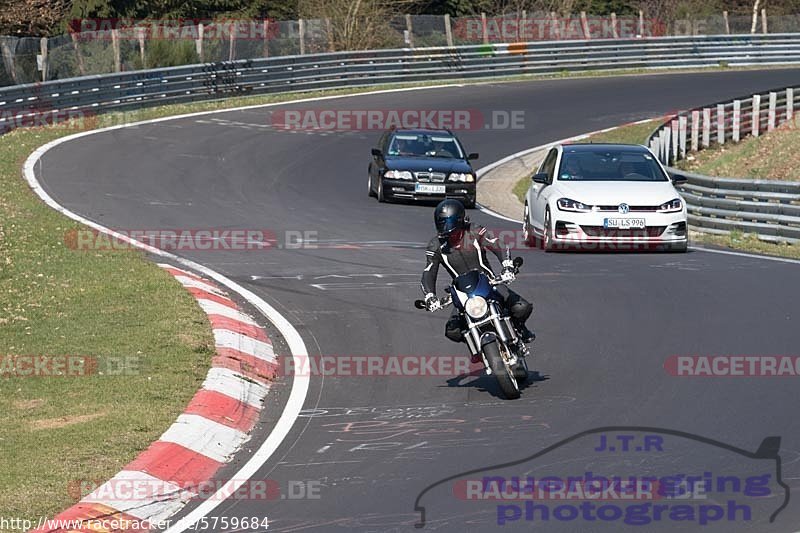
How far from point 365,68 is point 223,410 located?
116 ft

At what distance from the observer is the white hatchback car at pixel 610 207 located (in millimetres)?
18656

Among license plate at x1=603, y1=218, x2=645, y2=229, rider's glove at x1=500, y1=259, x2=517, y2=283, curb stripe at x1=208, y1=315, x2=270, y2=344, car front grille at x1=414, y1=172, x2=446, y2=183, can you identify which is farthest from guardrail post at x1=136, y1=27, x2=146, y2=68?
rider's glove at x1=500, y1=259, x2=517, y2=283

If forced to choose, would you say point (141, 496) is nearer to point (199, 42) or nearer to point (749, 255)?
point (749, 255)

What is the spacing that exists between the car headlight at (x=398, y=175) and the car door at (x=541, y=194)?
15.1 feet

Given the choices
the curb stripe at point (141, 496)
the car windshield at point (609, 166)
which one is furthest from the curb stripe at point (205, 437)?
the car windshield at point (609, 166)

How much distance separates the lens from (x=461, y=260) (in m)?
10.9

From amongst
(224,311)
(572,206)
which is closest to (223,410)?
(224,311)

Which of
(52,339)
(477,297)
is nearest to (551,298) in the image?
(477,297)

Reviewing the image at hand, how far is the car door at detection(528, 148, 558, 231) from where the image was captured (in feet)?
64.2

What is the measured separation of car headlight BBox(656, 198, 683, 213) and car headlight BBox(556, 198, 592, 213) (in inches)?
38.7

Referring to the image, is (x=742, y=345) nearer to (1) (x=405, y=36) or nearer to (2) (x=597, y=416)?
(2) (x=597, y=416)

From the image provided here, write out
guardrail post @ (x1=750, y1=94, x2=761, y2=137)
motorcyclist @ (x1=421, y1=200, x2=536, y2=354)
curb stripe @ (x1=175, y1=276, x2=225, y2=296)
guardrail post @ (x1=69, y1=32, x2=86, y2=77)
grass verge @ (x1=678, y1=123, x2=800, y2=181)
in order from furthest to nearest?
guardrail post @ (x1=69, y1=32, x2=86, y2=77) < guardrail post @ (x1=750, y1=94, x2=761, y2=137) < grass verge @ (x1=678, y1=123, x2=800, y2=181) < curb stripe @ (x1=175, y1=276, x2=225, y2=296) < motorcyclist @ (x1=421, y1=200, x2=536, y2=354)

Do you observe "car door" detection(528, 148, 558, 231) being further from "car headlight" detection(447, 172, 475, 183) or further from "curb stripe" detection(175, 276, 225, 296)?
"curb stripe" detection(175, 276, 225, 296)

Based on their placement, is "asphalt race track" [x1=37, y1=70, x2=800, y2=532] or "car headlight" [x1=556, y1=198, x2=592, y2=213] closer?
"asphalt race track" [x1=37, y1=70, x2=800, y2=532]
